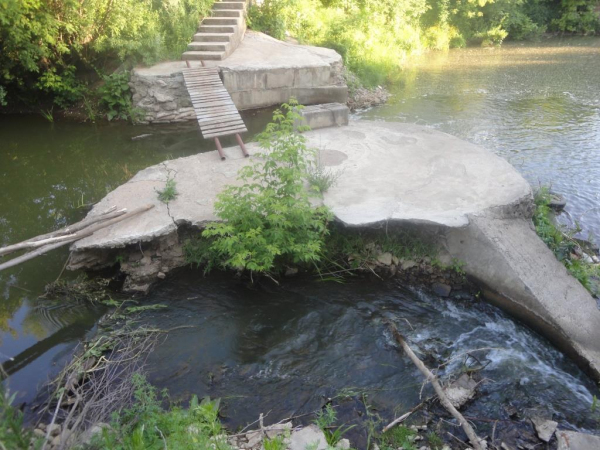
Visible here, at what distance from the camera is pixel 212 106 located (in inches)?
348

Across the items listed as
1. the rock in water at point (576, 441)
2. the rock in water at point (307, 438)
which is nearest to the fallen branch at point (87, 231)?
the rock in water at point (307, 438)

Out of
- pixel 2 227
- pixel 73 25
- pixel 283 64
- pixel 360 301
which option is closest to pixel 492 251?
pixel 360 301

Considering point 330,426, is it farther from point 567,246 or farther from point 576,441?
point 567,246

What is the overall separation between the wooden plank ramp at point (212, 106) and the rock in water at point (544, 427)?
213 inches

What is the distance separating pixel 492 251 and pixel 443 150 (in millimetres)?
2520

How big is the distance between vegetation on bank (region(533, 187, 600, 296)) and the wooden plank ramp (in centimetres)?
453

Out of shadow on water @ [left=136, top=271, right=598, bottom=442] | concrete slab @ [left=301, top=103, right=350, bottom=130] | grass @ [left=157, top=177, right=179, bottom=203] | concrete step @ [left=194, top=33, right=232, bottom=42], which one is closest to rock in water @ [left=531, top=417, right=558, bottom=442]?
shadow on water @ [left=136, top=271, right=598, bottom=442]

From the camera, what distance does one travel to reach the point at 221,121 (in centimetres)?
827

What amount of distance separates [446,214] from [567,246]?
1.74 meters

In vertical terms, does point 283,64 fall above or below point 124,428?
above

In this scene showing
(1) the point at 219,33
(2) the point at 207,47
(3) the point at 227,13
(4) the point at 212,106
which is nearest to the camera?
(4) the point at 212,106

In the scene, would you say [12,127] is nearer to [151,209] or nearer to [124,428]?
[151,209]

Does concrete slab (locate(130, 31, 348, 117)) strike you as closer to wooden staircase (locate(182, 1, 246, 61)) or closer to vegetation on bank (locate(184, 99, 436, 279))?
wooden staircase (locate(182, 1, 246, 61))

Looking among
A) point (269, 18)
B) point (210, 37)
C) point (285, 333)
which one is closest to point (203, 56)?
point (210, 37)
